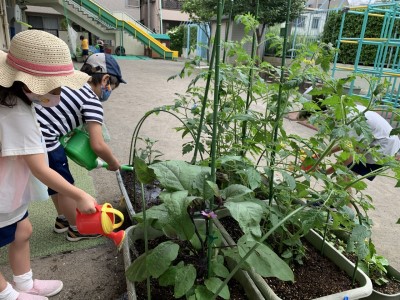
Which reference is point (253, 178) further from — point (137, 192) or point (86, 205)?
point (137, 192)

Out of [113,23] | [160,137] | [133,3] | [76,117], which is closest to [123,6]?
[133,3]

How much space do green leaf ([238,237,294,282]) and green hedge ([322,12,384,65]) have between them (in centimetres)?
802

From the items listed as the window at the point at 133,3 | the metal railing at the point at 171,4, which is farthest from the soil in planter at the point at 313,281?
the metal railing at the point at 171,4

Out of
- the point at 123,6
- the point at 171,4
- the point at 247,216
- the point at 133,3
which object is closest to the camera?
the point at 247,216

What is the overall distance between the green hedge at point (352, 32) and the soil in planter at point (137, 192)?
7.34 meters

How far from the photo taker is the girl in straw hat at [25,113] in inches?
47.1

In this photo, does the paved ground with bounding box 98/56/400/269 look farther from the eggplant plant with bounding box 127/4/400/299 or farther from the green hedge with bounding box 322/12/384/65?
the green hedge with bounding box 322/12/384/65

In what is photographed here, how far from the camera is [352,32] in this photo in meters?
8.65

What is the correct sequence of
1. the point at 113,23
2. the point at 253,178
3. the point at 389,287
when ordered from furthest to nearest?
the point at 113,23
the point at 389,287
the point at 253,178

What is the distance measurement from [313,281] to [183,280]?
0.60m

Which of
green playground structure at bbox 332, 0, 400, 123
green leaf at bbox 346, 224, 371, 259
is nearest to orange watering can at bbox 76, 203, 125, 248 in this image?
green leaf at bbox 346, 224, 371, 259

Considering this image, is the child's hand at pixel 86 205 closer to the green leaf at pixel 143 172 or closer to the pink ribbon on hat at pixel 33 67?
the green leaf at pixel 143 172

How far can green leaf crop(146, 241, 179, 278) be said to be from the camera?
1.00 m

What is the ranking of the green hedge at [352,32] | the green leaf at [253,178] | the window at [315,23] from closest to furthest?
the green leaf at [253,178] → the green hedge at [352,32] → the window at [315,23]
